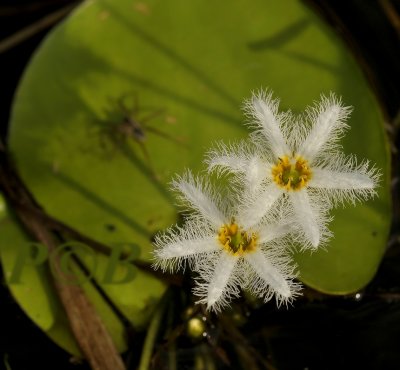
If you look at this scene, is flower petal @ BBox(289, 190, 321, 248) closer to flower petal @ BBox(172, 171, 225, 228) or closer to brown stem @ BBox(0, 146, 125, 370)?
flower petal @ BBox(172, 171, 225, 228)

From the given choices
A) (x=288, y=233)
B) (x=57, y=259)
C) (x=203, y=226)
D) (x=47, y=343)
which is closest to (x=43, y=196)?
→ (x=57, y=259)

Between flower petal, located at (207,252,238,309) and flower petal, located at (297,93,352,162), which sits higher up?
flower petal, located at (297,93,352,162)

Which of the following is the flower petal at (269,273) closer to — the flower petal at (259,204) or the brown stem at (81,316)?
the flower petal at (259,204)

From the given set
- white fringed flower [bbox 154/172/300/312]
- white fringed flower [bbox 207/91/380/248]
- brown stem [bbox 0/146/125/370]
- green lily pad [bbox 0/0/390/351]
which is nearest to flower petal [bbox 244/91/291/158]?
white fringed flower [bbox 207/91/380/248]

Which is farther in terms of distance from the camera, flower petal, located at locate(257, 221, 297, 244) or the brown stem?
the brown stem

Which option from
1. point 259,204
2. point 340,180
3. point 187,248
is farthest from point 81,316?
point 340,180

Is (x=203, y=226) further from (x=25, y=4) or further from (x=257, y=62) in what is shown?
(x=25, y=4)

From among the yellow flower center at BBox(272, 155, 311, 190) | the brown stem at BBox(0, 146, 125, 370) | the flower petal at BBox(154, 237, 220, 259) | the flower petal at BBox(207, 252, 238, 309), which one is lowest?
the brown stem at BBox(0, 146, 125, 370)
